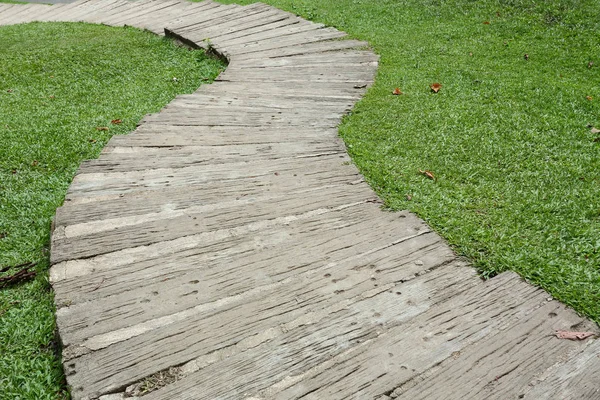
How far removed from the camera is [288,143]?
377cm

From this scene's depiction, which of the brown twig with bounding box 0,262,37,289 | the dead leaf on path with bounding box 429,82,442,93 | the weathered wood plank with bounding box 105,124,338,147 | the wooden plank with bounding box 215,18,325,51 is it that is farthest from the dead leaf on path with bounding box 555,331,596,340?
the wooden plank with bounding box 215,18,325,51

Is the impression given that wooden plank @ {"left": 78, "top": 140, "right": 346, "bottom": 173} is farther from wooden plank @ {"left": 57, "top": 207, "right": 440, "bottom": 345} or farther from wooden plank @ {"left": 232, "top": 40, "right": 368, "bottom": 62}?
wooden plank @ {"left": 232, "top": 40, "right": 368, "bottom": 62}

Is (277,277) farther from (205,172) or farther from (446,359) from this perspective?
(205,172)

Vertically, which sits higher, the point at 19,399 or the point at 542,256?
the point at 542,256

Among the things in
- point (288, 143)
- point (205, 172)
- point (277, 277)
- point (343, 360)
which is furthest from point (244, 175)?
point (343, 360)

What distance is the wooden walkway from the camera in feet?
6.14

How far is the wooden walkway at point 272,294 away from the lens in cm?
187

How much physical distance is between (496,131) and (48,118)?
3.74 metres

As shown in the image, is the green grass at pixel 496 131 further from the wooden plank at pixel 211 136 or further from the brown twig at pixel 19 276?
the brown twig at pixel 19 276

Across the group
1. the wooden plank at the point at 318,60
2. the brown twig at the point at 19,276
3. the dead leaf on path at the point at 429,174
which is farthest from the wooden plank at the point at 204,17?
the brown twig at the point at 19,276

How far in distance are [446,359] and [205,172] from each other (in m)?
1.95

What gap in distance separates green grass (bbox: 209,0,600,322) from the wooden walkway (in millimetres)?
197

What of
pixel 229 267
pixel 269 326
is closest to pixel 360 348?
pixel 269 326

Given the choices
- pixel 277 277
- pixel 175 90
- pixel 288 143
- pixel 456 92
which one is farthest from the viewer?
pixel 175 90
